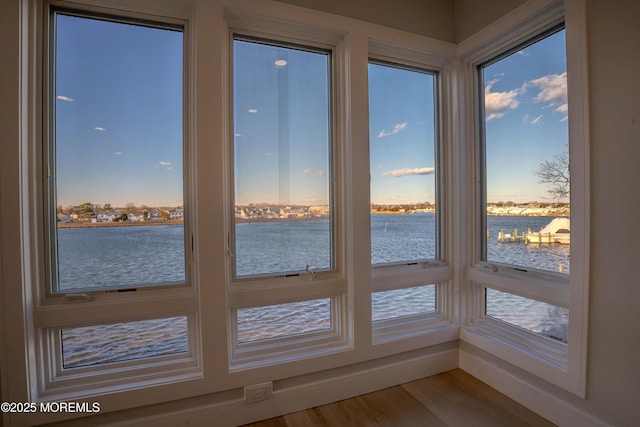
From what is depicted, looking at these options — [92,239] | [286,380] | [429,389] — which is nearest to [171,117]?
[92,239]

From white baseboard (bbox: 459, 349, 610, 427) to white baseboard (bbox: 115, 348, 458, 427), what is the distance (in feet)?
0.53

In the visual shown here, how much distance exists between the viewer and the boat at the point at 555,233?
176 cm

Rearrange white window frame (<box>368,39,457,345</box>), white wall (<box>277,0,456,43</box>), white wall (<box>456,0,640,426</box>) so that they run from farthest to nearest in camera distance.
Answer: white window frame (<box>368,39,457,345</box>)
white wall (<box>277,0,456,43</box>)
white wall (<box>456,0,640,426</box>)

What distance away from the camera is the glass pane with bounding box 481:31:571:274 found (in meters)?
1.80

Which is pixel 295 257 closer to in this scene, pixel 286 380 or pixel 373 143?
pixel 286 380

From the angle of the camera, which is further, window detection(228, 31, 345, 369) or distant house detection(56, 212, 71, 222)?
window detection(228, 31, 345, 369)

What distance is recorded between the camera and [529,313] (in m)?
2.01

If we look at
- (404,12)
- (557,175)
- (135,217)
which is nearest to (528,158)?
(557,175)

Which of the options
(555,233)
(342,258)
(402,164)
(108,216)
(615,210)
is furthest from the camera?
(402,164)

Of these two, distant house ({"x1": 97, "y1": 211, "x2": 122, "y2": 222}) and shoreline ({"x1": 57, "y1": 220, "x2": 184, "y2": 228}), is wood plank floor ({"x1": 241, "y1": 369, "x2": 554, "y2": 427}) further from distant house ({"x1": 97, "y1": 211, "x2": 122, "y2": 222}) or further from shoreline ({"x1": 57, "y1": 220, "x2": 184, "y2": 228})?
distant house ({"x1": 97, "y1": 211, "x2": 122, "y2": 222})

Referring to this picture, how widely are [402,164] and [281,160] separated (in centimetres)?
96

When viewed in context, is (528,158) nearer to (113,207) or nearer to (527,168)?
(527,168)

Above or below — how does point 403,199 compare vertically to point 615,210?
Result: above

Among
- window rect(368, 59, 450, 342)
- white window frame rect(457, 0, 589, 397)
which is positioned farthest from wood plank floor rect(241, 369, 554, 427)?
window rect(368, 59, 450, 342)
